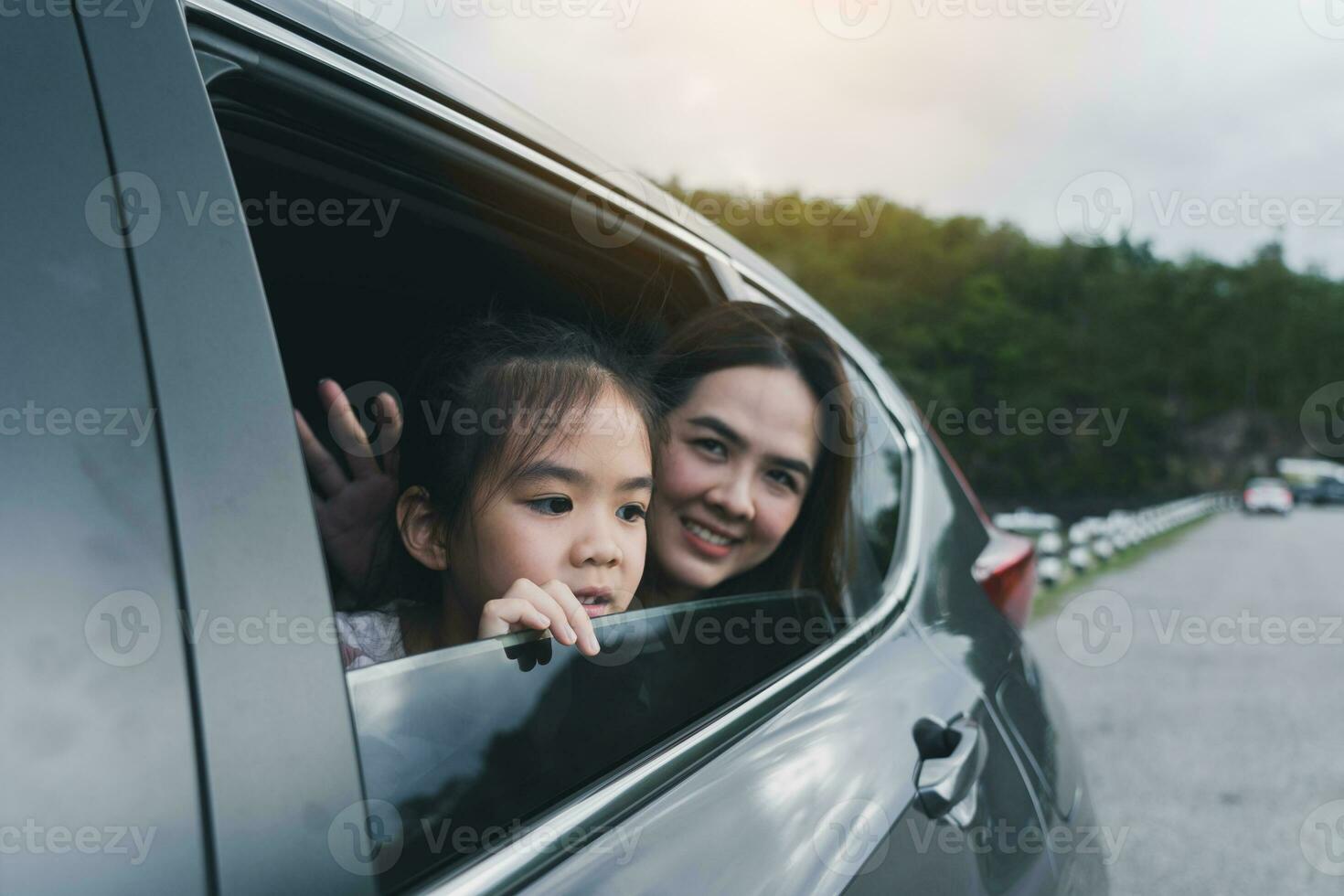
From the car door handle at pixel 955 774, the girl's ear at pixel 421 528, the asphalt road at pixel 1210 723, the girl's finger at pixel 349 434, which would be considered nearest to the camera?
the car door handle at pixel 955 774

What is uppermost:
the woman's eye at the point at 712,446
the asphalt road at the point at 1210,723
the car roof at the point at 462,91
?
the car roof at the point at 462,91

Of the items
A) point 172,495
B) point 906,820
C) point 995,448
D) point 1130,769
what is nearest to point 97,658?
point 172,495

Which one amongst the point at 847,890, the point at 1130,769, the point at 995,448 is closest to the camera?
the point at 847,890

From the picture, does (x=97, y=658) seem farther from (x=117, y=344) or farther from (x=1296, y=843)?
(x=1296, y=843)

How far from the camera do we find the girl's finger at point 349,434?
2182 mm

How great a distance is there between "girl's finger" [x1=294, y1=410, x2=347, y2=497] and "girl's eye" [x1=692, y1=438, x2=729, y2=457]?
0.72 meters

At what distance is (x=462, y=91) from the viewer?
4.74 feet

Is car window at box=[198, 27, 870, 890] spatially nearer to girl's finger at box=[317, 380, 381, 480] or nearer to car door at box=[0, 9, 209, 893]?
girl's finger at box=[317, 380, 381, 480]

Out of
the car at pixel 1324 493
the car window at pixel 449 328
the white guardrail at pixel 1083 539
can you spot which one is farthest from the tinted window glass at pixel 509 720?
the car at pixel 1324 493

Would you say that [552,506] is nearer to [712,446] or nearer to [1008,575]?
[712,446]

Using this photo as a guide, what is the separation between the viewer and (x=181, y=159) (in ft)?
3.01

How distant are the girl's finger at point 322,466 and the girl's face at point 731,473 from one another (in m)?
0.62

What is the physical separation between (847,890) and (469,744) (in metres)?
0.55

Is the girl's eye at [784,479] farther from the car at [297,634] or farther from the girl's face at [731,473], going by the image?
the car at [297,634]
